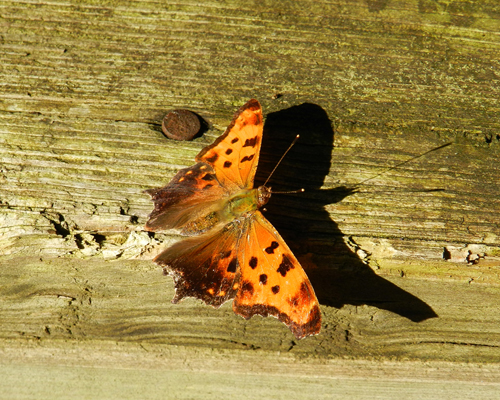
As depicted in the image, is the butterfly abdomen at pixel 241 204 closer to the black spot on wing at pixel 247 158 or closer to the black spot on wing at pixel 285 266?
the black spot on wing at pixel 247 158

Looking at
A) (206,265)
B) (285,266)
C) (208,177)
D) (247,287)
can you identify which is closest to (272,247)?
(285,266)

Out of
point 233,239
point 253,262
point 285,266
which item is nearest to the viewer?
point 285,266

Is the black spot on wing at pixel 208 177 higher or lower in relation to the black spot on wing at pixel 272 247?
higher

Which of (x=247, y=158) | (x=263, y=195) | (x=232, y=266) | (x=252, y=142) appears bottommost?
(x=232, y=266)

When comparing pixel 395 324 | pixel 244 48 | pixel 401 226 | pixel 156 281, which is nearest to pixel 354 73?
pixel 244 48

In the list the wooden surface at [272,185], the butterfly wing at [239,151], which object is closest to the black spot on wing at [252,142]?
the butterfly wing at [239,151]

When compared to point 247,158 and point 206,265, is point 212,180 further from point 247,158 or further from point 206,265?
point 206,265

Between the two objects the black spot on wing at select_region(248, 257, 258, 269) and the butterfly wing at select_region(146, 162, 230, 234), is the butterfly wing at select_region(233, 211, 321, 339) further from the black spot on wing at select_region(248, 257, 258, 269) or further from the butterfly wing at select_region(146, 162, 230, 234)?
the butterfly wing at select_region(146, 162, 230, 234)

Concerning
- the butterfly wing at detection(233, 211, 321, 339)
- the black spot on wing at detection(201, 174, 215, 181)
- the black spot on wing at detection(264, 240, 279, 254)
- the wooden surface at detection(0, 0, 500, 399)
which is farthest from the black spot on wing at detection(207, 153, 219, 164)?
the black spot on wing at detection(264, 240, 279, 254)
